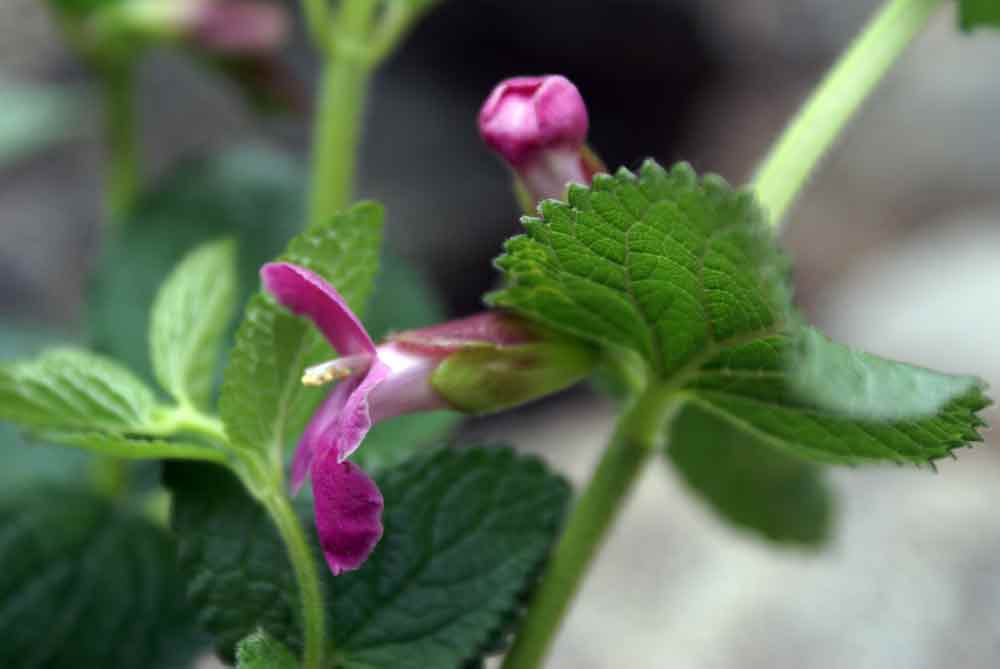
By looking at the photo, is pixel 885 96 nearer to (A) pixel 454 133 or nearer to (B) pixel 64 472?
(A) pixel 454 133

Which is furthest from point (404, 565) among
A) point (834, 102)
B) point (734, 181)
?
point (734, 181)

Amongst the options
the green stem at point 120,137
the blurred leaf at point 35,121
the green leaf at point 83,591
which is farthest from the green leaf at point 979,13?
the blurred leaf at point 35,121

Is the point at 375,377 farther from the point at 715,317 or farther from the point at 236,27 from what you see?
the point at 236,27

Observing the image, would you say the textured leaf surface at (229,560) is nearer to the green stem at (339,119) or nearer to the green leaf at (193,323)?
the green leaf at (193,323)

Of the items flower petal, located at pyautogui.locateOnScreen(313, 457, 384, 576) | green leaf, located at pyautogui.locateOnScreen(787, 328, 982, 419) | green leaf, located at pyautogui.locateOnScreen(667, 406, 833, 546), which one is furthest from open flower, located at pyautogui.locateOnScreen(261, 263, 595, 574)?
green leaf, located at pyautogui.locateOnScreen(667, 406, 833, 546)

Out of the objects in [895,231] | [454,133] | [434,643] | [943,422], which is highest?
[895,231]

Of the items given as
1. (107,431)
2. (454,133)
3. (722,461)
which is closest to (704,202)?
(107,431)
